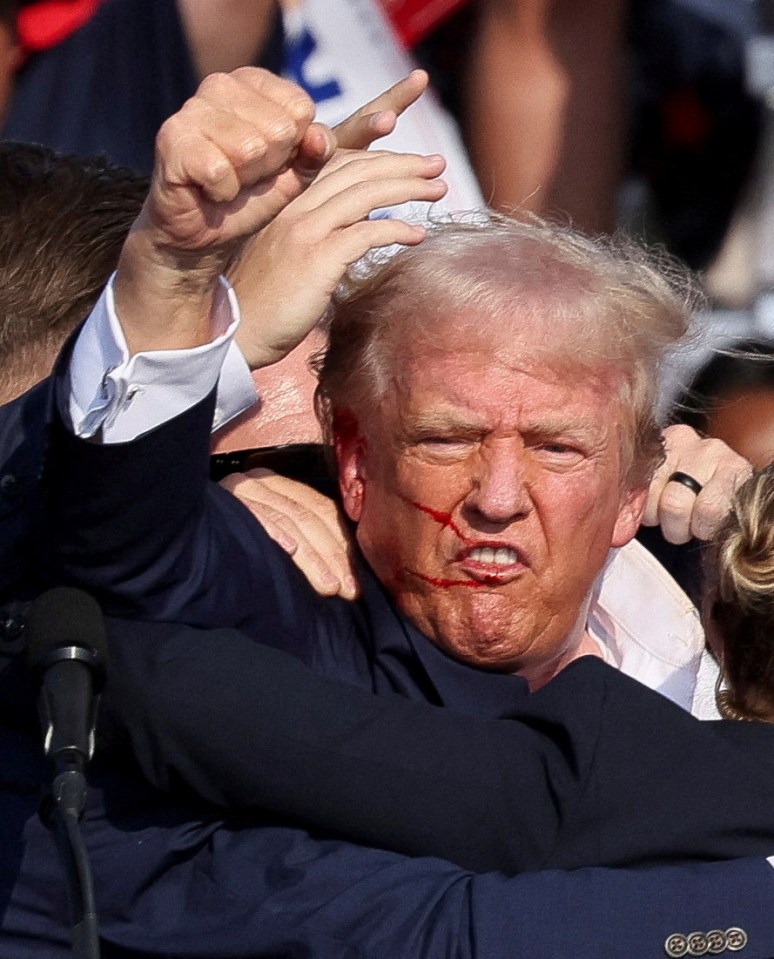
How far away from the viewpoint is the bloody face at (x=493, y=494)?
1.83m

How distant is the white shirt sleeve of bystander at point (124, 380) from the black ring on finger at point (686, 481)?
0.91 metres

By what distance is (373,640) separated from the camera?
187cm

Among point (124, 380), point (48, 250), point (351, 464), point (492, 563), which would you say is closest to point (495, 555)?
point (492, 563)

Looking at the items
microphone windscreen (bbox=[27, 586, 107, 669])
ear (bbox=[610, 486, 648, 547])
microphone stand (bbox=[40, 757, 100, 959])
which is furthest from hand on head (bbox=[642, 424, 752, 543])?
microphone stand (bbox=[40, 757, 100, 959])

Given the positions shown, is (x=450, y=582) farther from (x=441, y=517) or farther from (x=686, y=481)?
(x=686, y=481)

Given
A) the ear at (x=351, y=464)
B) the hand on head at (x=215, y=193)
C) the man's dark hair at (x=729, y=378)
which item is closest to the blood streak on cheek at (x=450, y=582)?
the ear at (x=351, y=464)

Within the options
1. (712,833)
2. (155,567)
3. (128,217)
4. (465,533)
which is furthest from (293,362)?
(712,833)

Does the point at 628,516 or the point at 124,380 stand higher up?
the point at 124,380

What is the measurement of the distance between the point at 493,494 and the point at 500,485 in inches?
0.5

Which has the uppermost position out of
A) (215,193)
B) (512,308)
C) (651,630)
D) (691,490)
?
(215,193)

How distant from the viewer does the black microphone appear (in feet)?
4.47

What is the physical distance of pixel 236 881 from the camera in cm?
157

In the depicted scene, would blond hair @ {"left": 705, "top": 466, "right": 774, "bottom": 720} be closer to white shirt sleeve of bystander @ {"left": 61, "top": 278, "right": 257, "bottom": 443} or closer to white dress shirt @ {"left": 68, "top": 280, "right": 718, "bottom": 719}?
white dress shirt @ {"left": 68, "top": 280, "right": 718, "bottom": 719}

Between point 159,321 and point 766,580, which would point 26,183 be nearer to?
point 159,321
